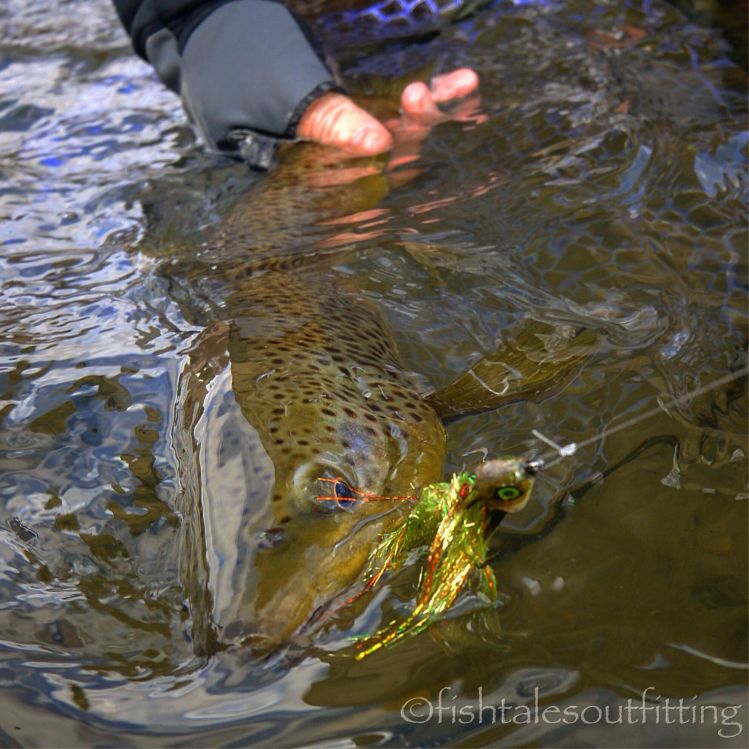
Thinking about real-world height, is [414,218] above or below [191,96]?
below

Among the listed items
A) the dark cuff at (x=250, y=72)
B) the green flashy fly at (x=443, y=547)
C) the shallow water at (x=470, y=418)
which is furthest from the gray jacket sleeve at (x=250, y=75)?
the green flashy fly at (x=443, y=547)

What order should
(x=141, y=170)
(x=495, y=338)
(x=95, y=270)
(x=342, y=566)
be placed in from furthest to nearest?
(x=141, y=170) < (x=95, y=270) < (x=495, y=338) < (x=342, y=566)

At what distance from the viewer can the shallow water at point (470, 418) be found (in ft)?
5.65

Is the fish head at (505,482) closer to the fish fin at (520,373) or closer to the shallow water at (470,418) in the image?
the shallow water at (470,418)

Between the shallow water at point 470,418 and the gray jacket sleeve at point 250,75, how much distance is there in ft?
0.72

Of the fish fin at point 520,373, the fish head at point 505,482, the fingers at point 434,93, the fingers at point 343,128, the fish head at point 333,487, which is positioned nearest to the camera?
the fish head at point 505,482

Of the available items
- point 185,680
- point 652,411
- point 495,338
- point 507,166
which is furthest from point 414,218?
point 185,680

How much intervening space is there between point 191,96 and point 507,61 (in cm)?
185

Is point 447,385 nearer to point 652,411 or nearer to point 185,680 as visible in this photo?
point 652,411

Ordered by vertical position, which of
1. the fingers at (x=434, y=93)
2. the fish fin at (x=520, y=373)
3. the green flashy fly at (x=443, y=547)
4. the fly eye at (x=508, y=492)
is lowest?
the fingers at (x=434, y=93)

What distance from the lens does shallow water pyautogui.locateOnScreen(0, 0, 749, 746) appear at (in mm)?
1722

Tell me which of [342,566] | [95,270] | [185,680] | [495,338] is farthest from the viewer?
[95,270]

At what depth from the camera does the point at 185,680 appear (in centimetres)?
177

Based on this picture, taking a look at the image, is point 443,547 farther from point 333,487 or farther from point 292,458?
point 292,458
